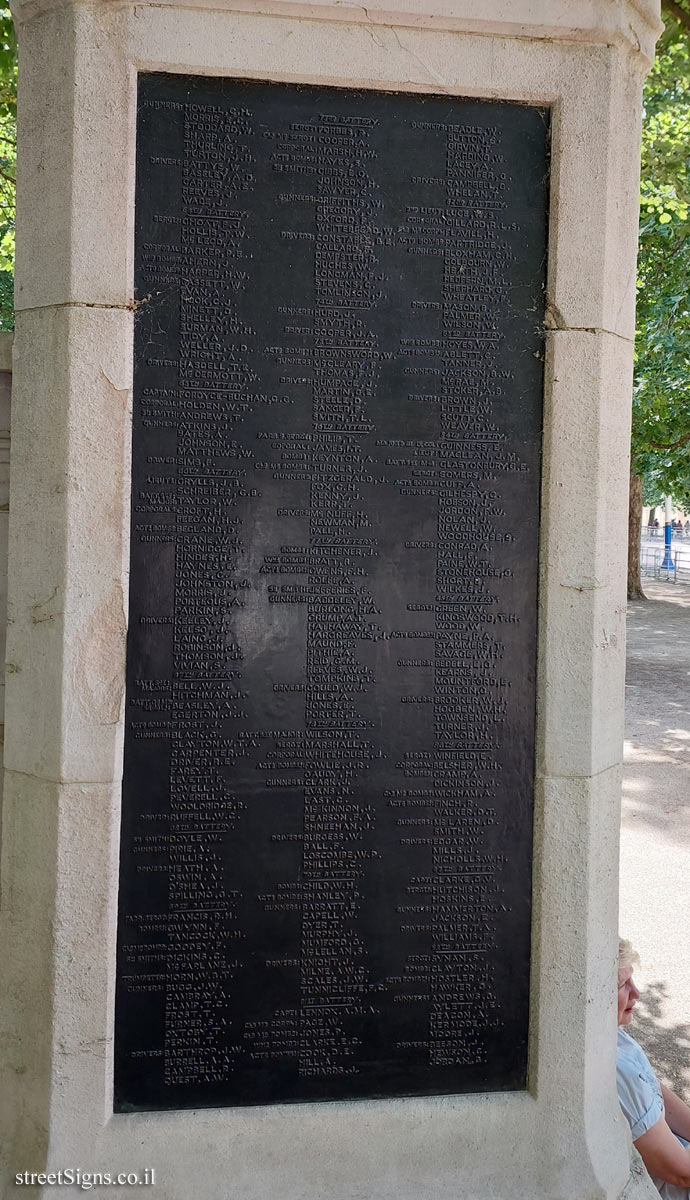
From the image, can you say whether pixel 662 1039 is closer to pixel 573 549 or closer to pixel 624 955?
pixel 624 955

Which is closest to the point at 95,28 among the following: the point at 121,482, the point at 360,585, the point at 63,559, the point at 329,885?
the point at 121,482

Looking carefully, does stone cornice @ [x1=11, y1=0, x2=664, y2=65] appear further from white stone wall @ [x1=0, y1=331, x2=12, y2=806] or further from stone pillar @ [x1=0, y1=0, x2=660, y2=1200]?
white stone wall @ [x1=0, y1=331, x2=12, y2=806]

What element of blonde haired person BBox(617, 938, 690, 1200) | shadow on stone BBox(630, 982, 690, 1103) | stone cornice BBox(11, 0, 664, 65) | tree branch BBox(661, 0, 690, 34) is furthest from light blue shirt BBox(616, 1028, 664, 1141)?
tree branch BBox(661, 0, 690, 34)

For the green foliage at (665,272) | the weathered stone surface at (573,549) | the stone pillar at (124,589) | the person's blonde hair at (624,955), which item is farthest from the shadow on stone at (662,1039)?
the green foliage at (665,272)

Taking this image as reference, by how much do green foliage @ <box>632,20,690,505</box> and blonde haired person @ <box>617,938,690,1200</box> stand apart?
643cm

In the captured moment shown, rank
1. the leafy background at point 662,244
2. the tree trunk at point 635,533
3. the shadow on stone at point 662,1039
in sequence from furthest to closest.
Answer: the tree trunk at point 635,533
the leafy background at point 662,244
the shadow on stone at point 662,1039

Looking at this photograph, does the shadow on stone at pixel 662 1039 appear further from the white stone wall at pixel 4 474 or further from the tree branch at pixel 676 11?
the tree branch at pixel 676 11

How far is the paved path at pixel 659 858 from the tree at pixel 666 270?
483 centimetres

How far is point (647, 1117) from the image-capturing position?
12.2 feet

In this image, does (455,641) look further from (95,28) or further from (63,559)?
(95,28)

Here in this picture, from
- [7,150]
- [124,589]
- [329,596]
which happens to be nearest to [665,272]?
[7,150]

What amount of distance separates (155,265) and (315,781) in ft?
6.14

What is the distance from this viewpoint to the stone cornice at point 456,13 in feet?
10.4

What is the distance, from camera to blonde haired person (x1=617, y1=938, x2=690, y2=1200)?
12.1 ft
